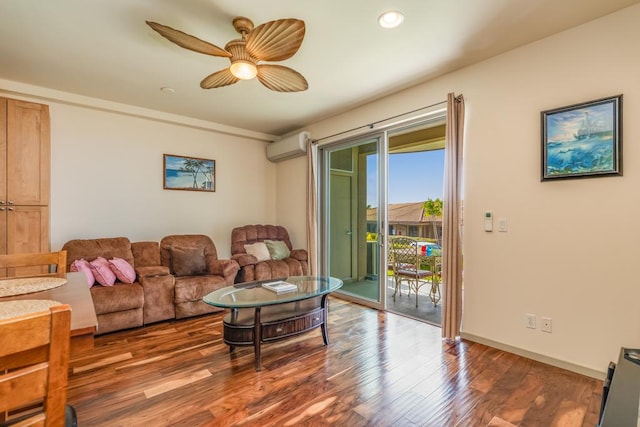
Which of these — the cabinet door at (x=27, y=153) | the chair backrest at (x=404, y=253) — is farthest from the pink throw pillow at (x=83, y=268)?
the chair backrest at (x=404, y=253)

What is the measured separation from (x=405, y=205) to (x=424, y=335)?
2.72m

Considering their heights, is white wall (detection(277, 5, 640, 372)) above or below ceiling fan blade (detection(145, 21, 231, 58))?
below

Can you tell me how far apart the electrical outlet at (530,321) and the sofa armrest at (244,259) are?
3100 millimetres

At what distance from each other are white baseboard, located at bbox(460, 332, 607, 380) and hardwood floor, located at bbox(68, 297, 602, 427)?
0.06 metres

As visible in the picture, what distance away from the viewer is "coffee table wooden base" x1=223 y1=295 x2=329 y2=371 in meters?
2.44

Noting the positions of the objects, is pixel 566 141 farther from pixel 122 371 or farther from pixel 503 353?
pixel 122 371

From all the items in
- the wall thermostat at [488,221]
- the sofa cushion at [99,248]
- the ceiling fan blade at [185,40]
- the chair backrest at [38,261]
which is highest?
the ceiling fan blade at [185,40]

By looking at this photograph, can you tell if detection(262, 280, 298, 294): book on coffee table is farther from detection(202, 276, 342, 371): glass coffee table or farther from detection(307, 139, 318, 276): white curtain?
detection(307, 139, 318, 276): white curtain

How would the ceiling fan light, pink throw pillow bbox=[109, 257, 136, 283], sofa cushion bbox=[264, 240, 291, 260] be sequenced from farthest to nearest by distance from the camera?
sofa cushion bbox=[264, 240, 291, 260] → pink throw pillow bbox=[109, 257, 136, 283] → the ceiling fan light

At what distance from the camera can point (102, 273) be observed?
10.3 feet

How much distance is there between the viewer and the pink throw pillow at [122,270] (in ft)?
10.8

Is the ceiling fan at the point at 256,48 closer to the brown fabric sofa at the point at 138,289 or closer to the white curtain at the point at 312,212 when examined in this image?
the white curtain at the point at 312,212

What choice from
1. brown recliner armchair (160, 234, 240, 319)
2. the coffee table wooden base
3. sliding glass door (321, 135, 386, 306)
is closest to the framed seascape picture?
sliding glass door (321, 135, 386, 306)

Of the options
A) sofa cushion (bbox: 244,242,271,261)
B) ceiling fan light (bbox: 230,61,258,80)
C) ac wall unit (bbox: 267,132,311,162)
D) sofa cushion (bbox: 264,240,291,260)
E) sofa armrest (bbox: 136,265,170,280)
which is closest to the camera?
ceiling fan light (bbox: 230,61,258,80)
